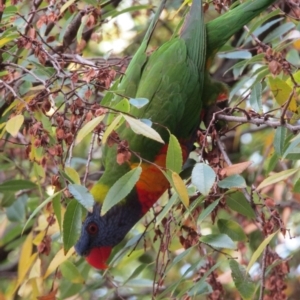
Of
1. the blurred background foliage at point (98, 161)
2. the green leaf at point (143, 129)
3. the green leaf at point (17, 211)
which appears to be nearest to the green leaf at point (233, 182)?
the blurred background foliage at point (98, 161)

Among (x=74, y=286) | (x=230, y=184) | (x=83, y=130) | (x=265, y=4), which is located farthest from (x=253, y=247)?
(x=83, y=130)

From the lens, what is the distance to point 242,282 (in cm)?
135

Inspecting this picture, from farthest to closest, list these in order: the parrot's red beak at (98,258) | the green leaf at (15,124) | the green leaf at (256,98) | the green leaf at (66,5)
Result: 1. the parrot's red beak at (98,258)
2. the green leaf at (66,5)
3. the green leaf at (256,98)
4. the green leaf at (15,124)

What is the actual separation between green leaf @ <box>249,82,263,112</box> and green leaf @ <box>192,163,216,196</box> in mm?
327

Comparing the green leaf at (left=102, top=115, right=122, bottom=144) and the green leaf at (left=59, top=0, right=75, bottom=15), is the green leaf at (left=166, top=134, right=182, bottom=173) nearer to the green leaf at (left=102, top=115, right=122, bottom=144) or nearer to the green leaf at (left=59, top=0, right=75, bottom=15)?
the green leaf at (left=102, top=115, right=122, bottom=144)

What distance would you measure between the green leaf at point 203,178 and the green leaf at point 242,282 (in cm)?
26

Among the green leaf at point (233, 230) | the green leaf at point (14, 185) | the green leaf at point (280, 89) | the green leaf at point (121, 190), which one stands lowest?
the green leaf at point (233, 230)

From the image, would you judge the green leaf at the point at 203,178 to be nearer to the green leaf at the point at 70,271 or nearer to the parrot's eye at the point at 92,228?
the green leaf at the point at 70,271

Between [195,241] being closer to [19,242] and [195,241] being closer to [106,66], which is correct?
[106,66]

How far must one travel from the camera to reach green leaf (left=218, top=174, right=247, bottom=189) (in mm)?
1297

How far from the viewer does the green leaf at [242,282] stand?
1.34 metres

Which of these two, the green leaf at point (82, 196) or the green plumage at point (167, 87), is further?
the green plumage at point (167, 87)

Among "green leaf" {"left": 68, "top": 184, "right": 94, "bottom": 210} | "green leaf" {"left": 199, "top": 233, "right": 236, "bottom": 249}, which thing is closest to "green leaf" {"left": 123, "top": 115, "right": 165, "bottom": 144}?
"green leaf" {"left": 68, "top": 184, "right": 94, "bottom": 210}

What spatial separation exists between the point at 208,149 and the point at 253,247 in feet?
3.25
